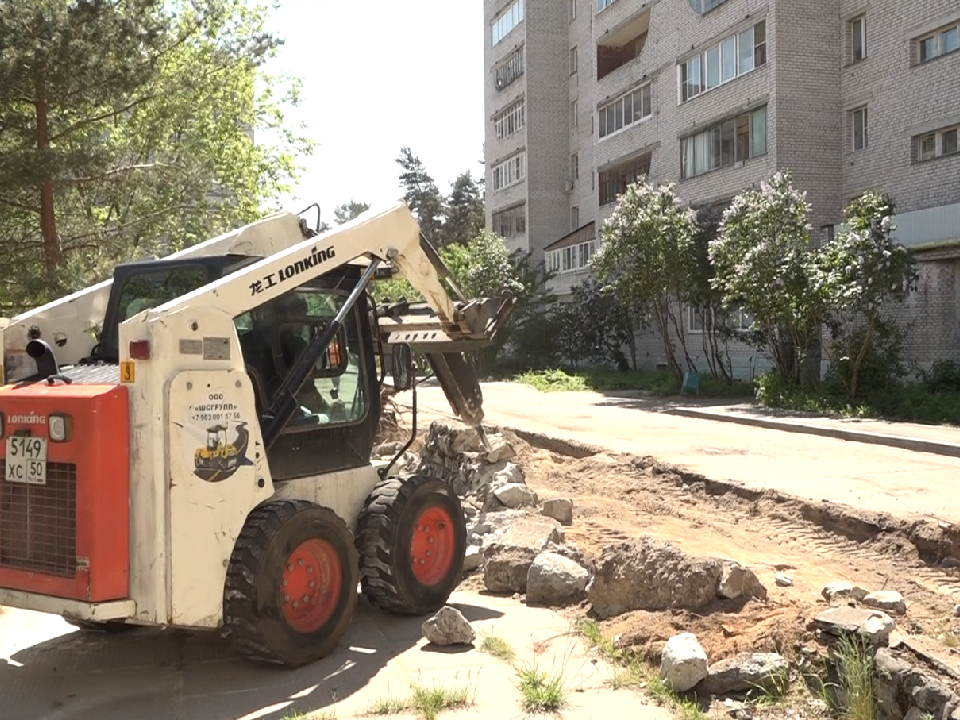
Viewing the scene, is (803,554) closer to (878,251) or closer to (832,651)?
(832,651)

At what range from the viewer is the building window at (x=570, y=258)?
4447 centimetres

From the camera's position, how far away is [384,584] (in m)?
6.58

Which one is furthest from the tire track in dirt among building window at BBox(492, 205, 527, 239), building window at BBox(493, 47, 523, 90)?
building window at BBox(493, 47, 523, 90)

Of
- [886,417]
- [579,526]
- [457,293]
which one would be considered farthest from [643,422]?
[457,293]

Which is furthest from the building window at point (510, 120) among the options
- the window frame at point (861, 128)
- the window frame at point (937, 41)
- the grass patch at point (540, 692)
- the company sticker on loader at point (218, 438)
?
the grass patch at point (540, 692)

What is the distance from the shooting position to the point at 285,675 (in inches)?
227

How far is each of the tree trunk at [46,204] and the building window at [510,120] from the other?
123 feet

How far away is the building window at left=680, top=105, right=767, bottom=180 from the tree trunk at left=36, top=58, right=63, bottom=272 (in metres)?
20.6

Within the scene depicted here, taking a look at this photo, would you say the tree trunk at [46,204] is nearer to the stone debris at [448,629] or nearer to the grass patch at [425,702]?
the stone debris at [448,629]

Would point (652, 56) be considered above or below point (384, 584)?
above

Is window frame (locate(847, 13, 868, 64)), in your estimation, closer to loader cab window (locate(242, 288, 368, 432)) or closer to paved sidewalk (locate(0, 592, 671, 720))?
loader cab window (locate(242, 288, 368, 432))

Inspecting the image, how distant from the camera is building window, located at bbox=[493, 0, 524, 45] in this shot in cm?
5300

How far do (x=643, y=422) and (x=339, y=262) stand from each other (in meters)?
16.0

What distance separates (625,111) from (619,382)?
41.3ft
